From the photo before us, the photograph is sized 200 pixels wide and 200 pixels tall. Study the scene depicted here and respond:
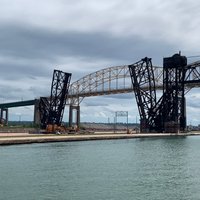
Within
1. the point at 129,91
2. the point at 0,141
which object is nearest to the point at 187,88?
the point at 129,91

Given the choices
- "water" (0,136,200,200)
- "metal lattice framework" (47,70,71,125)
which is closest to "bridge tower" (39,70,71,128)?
"metal lattice framework" (47,70,71,125)

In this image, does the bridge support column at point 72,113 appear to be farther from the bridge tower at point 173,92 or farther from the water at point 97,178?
the water at point 97,178

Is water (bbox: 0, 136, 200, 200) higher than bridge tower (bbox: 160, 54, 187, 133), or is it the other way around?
bridge tower (bbox: 160, 54, 187, 133)

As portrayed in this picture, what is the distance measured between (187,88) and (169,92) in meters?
23.0

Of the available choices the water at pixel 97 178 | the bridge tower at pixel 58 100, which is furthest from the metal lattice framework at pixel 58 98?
the water at pixel 97 178

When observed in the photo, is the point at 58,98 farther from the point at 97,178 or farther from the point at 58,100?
the point at 97,178

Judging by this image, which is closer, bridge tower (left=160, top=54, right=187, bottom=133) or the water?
the water

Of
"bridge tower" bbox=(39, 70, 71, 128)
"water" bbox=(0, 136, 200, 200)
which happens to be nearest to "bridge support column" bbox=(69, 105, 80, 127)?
"bridge tower" bbox=(39, 70, 71, 128)

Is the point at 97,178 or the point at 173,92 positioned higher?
the point at 173,92

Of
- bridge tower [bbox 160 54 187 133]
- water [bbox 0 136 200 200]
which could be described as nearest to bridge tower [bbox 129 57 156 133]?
bridge tower [bbox 160 54 187 133]

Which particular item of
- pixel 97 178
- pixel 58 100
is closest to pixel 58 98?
pixel 58 100

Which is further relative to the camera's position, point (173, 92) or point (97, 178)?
point (173, 92)

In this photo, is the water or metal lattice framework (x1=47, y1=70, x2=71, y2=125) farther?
metal lattice framework (x1=47, y1=70, x2=71, y2=125)

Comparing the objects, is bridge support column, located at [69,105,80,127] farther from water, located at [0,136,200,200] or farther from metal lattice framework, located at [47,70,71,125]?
water, located at [0,136,200,200]
